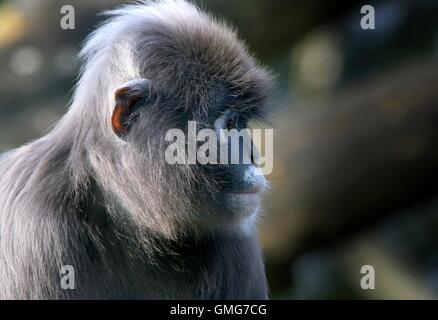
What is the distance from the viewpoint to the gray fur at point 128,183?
443 centimetres

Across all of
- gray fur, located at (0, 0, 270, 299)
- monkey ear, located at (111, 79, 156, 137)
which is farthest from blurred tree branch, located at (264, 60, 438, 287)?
monkey ear, located at (111, 79, 156, 137)

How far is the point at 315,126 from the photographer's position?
8625 mm

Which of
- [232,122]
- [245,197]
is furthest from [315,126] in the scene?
[245,197]

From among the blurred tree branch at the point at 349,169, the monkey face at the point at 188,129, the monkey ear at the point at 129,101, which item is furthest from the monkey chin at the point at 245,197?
the blurred tree branch at the point at 349,169

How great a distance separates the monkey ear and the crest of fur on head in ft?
0.09

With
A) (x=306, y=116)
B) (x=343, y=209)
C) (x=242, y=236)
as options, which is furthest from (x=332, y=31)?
(x=242, y=236)

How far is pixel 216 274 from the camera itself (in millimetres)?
4914

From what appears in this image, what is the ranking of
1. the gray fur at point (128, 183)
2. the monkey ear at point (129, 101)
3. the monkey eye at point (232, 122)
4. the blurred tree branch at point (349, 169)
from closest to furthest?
the monkey ear at point (129, 101) → the gray fur at point (128, 183) → the monkey eye at point (232, 122) → the blurred tree branch at point (349, 169)

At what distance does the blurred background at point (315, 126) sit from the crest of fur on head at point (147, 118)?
3.19m

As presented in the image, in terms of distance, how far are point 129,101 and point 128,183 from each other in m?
0.41

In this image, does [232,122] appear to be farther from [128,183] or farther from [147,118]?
[128,183]

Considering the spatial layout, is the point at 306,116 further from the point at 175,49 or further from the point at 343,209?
the point at 175,49

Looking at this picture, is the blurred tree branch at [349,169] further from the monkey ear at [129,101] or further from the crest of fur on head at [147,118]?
the monkey ear at [129,101]

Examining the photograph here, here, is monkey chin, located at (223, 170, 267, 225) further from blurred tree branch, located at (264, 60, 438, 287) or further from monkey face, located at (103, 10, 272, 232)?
blurred tree branch, located at (264, 60, 438, 287)
